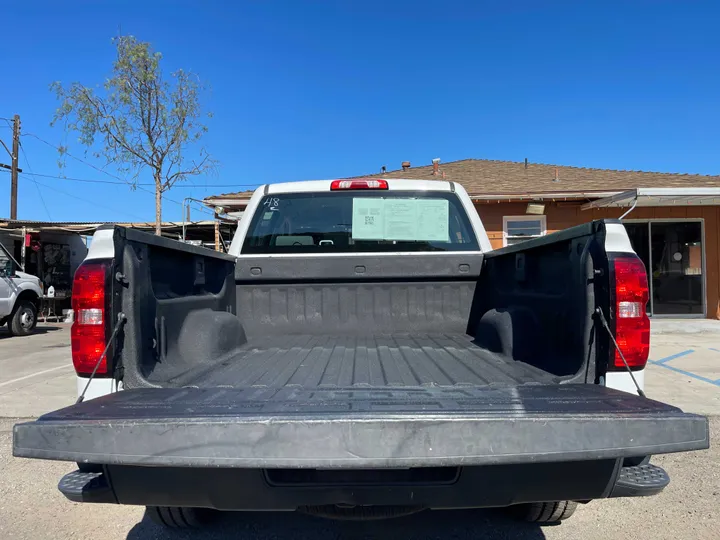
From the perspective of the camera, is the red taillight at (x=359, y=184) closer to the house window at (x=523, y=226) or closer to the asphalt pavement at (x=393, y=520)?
the asphalt pavement at (x=393, y=520)

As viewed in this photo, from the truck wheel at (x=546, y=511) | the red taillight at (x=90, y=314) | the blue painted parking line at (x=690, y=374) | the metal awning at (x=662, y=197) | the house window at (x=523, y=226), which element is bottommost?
the blue painted parking line at (x=690, y=374)

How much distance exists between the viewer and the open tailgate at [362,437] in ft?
4.91

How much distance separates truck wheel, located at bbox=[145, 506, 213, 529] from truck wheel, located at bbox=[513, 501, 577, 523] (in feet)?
6.16

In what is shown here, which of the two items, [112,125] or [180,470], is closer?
[180,470]

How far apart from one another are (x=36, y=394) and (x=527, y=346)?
21.5 ft

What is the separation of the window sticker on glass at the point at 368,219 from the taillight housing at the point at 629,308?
184 cm

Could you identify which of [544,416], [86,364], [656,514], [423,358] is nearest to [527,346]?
[423,358]

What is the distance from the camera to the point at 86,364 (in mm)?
2064

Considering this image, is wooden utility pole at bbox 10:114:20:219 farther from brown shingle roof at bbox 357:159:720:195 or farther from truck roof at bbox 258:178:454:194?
truck roof at bbox 258:178:454:194

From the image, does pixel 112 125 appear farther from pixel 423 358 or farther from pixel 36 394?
pixel 423 358

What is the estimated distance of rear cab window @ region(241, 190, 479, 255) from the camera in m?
3.58

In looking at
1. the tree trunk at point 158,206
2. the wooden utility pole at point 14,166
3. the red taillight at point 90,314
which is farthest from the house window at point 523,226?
the wooden utility pole at point 14,166

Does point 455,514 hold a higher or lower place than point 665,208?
lower

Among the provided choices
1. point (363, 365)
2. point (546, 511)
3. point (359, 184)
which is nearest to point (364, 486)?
point (363, 365)
